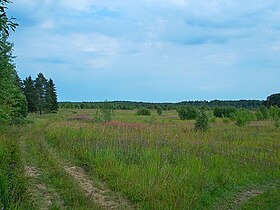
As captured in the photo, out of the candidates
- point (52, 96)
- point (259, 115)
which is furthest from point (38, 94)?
point (259, 115)

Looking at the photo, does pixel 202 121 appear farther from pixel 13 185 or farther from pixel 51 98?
pixel 51 98

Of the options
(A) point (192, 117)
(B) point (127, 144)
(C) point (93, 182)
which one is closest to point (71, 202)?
(C) point (93, 182)

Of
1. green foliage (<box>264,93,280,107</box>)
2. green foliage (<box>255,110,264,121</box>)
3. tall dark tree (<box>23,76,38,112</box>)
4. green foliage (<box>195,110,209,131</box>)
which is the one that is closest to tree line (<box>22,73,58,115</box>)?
tall dark tree (<box>23,76,38,112</box>)

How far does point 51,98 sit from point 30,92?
774 centimetres

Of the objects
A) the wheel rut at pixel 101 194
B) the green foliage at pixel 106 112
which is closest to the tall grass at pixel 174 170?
the wheel rut at pixel 101 194

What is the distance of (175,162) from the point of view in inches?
472

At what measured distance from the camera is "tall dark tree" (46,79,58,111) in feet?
213

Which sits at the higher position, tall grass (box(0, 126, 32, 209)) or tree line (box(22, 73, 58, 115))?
Result: tree line (box(22, 73, 58, 115))

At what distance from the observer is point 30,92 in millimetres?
60656

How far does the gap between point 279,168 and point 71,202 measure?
26.7 ft

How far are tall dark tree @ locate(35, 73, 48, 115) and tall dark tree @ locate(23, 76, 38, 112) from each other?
2.37 feet

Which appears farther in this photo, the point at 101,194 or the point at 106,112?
the point at 106,112

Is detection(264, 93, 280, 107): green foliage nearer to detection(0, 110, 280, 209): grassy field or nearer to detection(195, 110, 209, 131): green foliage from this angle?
detection(195, 110, 209, 131): green foliage

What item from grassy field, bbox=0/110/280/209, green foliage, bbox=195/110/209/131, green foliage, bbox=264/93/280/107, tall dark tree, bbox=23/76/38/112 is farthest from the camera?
green foliage, bbox=264/93/280/107
